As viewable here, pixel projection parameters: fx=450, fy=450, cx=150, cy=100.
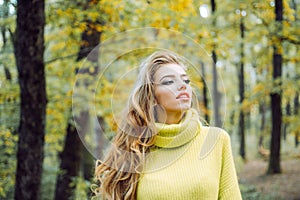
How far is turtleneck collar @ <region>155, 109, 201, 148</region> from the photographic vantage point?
230 centimetres

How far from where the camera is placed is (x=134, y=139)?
245cm

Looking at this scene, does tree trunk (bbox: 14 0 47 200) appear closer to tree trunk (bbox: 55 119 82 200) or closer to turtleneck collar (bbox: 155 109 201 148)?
turtleneck collar (bbox: 155 109 201 148)

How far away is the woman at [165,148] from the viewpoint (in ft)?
7.30

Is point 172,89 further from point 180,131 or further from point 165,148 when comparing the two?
point 165,148

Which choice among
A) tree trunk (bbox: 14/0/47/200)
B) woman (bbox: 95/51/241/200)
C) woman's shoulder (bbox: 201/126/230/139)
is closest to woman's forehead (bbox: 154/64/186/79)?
woman (bbox: 95/51/241/200)

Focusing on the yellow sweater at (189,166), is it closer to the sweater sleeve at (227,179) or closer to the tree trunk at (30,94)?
the sweater sleeve at (227,179)

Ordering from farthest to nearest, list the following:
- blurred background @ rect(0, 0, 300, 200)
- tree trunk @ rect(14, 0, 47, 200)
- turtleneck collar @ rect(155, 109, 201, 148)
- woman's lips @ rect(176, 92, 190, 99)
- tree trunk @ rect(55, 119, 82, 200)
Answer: tree trunk @ rect(55, 119, 82, 200) → tree trunk @ rect(14, 0, 47, 200) → blurred background @ rect(0, 0, 300, 200) → turtleneck collar @ rect(155, 109, 201, 148) → woman's lips @ rect(176, 92, 190, 99)

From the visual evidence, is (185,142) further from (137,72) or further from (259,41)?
(259,41)

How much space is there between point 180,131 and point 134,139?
27 centimetres

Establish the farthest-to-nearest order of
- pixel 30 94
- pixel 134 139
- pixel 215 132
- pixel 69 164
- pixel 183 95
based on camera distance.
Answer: pixel 69 164
pixel 30 94
pixel 134 139
pixel 215 132
pixel 183 95

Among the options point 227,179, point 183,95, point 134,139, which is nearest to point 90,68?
point 134,139

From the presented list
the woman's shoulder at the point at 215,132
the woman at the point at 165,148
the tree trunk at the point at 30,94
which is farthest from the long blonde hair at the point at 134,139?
the tree trunk at the point at 30,94

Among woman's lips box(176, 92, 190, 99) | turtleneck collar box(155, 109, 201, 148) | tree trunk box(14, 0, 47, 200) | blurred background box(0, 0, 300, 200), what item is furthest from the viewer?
tree trunk box(14, 0, 47, 200)

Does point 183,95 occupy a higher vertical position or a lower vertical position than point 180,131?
higher
